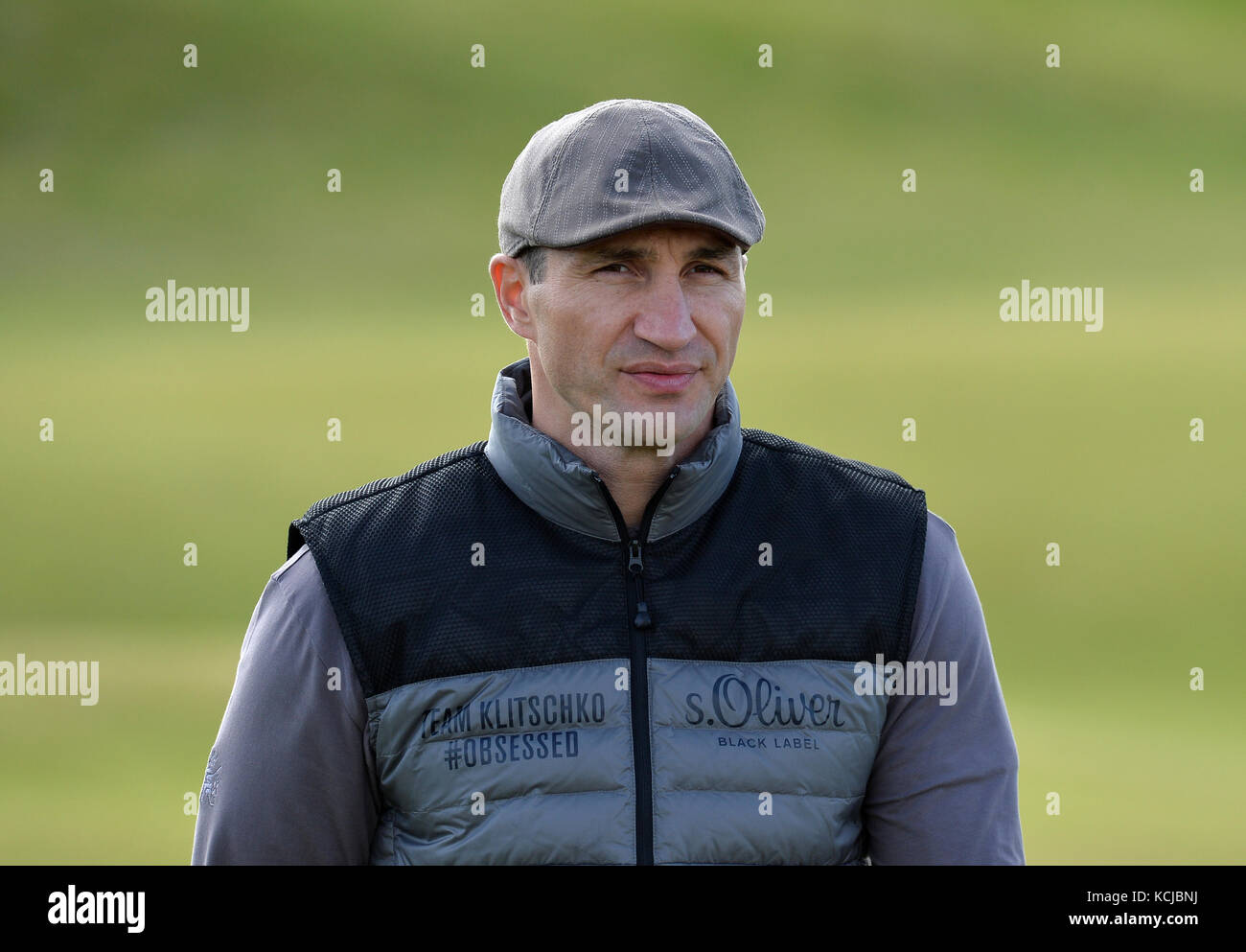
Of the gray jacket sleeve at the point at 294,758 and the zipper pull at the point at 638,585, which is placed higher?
the zipper pull at the point at 638,585

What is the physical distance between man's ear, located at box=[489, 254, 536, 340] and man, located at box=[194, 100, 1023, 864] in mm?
14

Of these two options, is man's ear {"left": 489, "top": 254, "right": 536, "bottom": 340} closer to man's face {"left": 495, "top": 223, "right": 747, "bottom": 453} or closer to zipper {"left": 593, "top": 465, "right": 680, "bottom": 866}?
man's face {"left": 495, "top": 223, "right": 747, "bottom": 453}

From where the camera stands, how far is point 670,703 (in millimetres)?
1514

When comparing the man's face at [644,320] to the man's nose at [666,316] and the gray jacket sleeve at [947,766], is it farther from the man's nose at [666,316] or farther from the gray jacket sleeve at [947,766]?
the gray jacket sleeve at [947,766]

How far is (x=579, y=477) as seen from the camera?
154 cm

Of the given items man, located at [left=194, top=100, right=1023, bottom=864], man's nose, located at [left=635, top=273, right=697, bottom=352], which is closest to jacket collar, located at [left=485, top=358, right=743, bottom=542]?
man, located at [left=194, top=100, right=1023, bottom=864]

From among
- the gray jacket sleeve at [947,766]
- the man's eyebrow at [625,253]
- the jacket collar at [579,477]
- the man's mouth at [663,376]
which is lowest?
the gray jacket sleeve at [947,766]

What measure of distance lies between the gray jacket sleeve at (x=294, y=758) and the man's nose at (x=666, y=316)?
1.45 ft

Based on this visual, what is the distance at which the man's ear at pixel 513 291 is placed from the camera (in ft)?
5.39

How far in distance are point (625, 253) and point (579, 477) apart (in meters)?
0.24

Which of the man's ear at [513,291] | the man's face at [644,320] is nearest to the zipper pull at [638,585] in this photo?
the man's face at [644,320]

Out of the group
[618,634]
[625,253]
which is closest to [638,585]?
[618,634]
